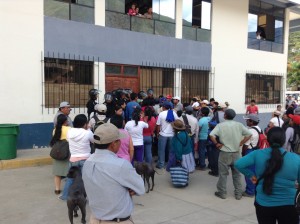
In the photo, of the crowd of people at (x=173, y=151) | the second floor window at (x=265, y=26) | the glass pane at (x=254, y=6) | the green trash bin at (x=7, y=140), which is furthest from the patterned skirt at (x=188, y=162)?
the glass pane at (x=254, y=6)

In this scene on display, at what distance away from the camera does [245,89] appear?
15.8 metres

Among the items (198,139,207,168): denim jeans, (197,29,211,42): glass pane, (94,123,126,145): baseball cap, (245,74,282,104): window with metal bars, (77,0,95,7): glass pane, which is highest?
(77,0,95,7): glass pane

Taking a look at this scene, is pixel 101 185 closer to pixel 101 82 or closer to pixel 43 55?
pixel 43 55

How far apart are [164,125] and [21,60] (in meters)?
4.49

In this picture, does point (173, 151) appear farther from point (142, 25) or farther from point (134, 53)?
point (142, 25)

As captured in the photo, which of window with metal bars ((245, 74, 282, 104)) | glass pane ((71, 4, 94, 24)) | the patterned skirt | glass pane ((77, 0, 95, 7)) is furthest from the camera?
window with metal bars ((245, 74, 282, 104))

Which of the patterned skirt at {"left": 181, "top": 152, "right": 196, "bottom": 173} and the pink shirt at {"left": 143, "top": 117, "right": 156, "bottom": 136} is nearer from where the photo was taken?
the patterned skirt at {"left": 181, "top": 152, "right": 196, "bottom": 173}

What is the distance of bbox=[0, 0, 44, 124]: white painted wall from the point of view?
352 inches

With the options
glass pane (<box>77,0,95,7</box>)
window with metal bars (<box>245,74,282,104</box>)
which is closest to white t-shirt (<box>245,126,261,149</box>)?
glass pane (<box>77,0,95,7</box>)

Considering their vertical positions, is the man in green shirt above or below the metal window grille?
below

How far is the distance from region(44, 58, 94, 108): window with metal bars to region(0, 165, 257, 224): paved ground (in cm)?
330

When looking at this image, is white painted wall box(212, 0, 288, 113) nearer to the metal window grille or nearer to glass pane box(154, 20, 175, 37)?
glass pane box(154, 20, 175, 37)

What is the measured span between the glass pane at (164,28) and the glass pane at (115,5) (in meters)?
Answer: 1.58

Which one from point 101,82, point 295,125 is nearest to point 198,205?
point 295,125
